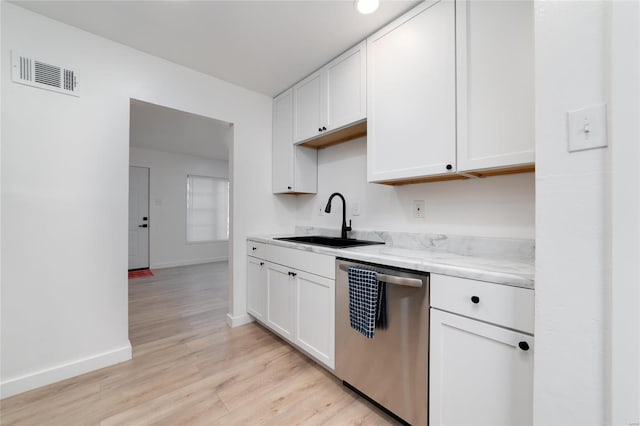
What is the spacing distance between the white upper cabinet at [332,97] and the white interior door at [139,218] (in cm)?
423

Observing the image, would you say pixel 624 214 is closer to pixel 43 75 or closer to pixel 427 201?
pixel 427 201

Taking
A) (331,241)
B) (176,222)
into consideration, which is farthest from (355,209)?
(176,222)

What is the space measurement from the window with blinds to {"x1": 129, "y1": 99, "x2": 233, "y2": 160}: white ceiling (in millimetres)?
808

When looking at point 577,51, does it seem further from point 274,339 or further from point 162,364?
point 162,364

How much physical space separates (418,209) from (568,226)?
45.0 inches

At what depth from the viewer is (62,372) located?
70.0 inches

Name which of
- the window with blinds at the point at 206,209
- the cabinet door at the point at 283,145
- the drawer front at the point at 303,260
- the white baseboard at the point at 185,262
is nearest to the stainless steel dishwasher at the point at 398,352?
the drawer front at the point at 303,260

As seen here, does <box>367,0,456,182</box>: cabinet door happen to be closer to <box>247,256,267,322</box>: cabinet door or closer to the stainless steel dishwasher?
the stainless steel dishwasher

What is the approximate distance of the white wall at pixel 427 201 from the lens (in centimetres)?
145

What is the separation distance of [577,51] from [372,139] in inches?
45.4

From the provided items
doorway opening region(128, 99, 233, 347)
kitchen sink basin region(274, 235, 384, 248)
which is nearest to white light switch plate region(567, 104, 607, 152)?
kitchen sink basin region(274, 235, 384, 248)

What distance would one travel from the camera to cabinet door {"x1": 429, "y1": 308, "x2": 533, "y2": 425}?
3.19 ft

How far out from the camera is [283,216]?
3014mm

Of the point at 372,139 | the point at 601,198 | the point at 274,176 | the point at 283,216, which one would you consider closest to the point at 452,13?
the point at 372,139
